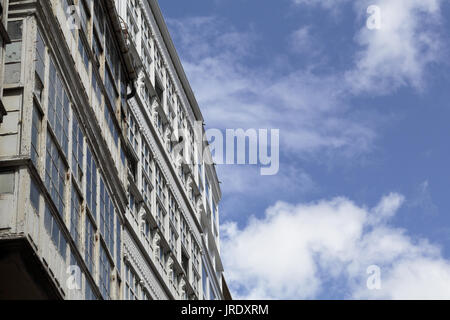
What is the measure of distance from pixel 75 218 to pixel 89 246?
1.73m

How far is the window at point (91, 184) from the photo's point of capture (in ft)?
101

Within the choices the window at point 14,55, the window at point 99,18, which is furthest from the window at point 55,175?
the window at point 99,18

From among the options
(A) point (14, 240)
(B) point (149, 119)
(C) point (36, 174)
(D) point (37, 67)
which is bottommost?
(A) point (14, 240)

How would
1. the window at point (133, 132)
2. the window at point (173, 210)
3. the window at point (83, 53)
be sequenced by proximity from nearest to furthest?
the window at point (83, 53)
the window at point (133, 132)
the window at point (173, 210)

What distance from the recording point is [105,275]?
1268 inches

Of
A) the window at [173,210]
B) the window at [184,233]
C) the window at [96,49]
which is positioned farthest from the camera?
the window at [184,233]

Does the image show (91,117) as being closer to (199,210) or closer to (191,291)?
(191,291)

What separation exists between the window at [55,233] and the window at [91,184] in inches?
150

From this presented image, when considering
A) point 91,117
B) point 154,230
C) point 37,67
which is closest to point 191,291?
point 154,230

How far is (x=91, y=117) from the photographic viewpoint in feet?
105

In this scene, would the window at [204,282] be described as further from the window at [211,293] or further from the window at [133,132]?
the window at [133,132]

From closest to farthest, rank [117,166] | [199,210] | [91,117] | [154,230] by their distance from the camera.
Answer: [91,117], [117,166], [154,230], [199,210]

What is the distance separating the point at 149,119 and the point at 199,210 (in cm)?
1438

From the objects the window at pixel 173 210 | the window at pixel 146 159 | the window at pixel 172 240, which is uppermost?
the window at pixel 146 159
